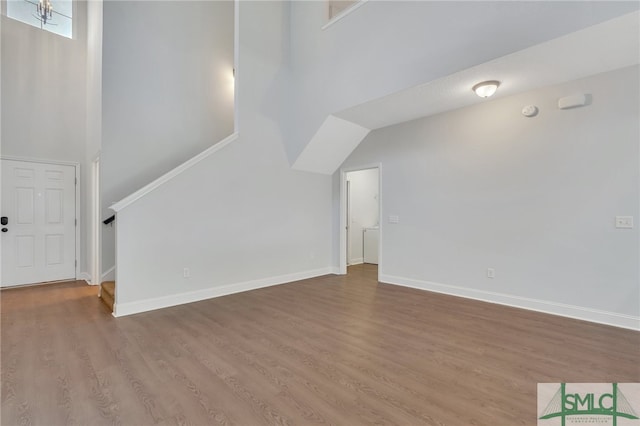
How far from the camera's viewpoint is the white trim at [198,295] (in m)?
3.45

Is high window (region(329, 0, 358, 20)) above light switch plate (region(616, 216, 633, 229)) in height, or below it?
above

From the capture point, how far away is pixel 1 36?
4.56 metres

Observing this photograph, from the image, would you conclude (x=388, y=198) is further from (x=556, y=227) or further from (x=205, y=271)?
(x=205, y=271)

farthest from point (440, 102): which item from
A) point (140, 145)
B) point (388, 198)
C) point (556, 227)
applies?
point (140, 145)

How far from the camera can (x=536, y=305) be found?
3572 millimetres

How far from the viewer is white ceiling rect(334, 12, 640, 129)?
2459 mm

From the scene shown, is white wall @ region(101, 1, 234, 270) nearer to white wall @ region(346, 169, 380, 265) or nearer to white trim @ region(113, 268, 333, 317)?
white trim @ region(113, 268, 333, 317)

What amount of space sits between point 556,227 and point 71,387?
483cm

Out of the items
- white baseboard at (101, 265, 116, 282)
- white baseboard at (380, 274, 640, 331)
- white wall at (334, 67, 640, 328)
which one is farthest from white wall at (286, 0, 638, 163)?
white baseboard at (101, 265, 116, 282)

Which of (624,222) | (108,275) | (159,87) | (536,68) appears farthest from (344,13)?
(108,275)

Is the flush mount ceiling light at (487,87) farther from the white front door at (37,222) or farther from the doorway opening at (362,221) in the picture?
the white front door at (37,222)

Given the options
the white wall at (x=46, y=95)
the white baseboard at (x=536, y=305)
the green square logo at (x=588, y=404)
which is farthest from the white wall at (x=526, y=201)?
the white wall at (x=46, y=95)

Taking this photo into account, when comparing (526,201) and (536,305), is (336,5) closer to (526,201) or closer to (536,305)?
Answer: (526,201)

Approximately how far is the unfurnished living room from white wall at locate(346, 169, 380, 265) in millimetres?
829
